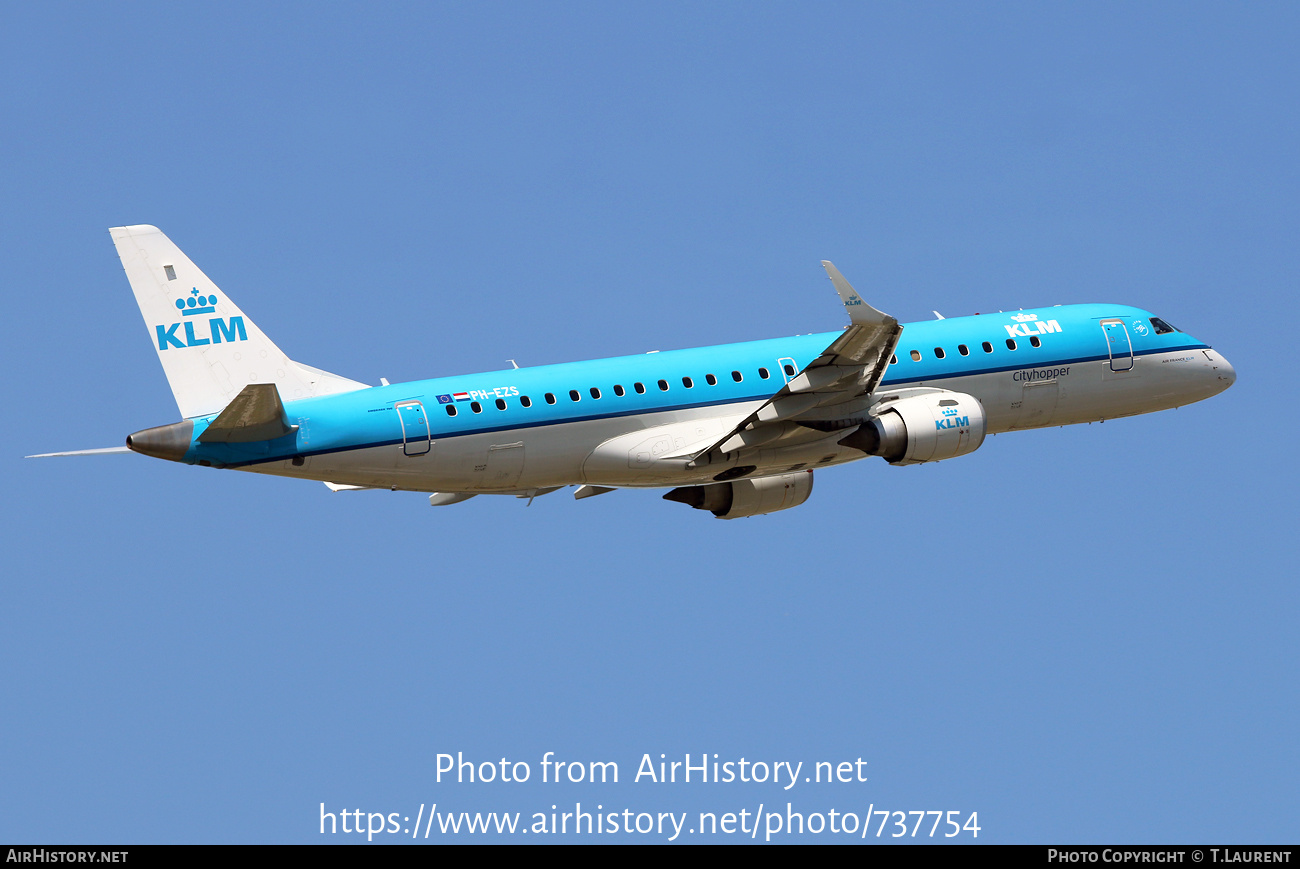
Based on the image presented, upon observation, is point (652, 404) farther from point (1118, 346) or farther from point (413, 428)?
point (1118, 346)

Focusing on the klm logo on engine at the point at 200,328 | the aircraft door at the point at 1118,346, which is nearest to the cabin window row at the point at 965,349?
the aircraft door at the point at 1118,346

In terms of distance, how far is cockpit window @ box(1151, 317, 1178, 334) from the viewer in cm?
5684

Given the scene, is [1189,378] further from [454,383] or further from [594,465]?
[454,383]

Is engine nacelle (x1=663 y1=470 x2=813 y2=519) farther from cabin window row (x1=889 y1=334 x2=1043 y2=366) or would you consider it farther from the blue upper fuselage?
cabin window row (x1=889 y1=334 x2=1043 y2=366)

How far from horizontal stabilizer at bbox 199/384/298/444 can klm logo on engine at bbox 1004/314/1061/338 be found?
20834mm

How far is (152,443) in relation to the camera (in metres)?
44.2

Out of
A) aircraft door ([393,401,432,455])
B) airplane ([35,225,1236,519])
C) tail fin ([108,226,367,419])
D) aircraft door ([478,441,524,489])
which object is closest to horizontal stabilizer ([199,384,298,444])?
airplane ([35,225,1236,519])

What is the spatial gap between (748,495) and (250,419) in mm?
15790
